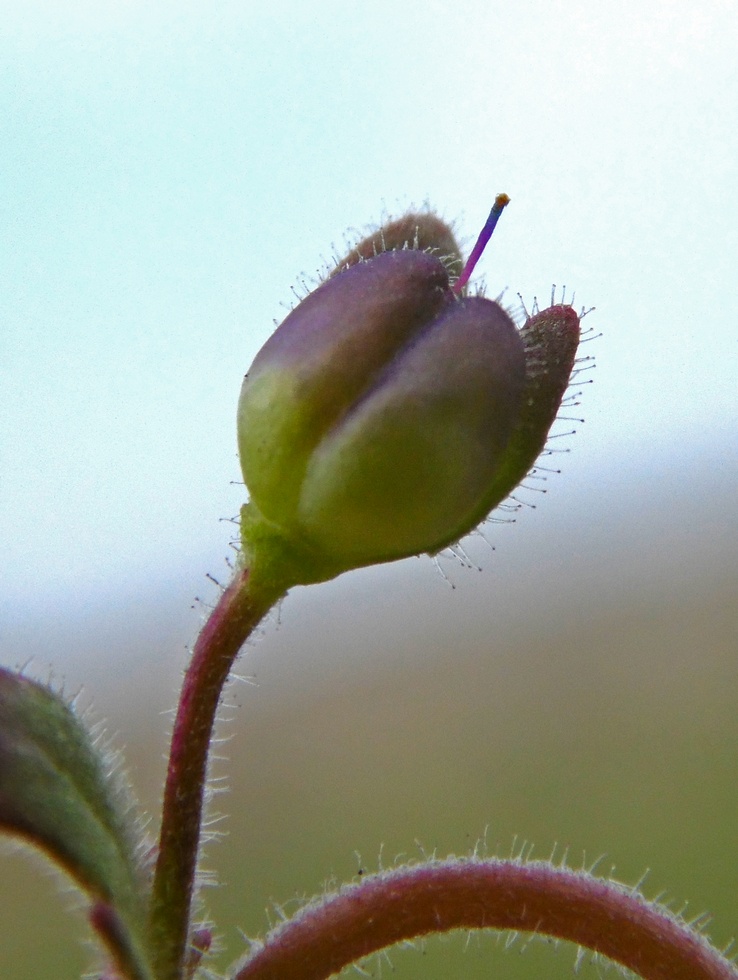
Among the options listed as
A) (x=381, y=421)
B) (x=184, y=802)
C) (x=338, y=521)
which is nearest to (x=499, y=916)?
(x=184, y=802)

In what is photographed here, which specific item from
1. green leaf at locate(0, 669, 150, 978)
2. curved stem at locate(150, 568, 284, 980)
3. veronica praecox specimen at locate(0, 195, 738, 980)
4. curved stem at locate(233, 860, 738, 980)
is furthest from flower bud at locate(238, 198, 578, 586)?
curved stem at locate(233, 860, 738, 980)

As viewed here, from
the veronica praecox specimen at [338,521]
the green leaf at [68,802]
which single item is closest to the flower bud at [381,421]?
the veronica praecox specimen at [338,521]

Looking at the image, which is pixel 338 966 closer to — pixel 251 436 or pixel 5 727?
pixel 5 727

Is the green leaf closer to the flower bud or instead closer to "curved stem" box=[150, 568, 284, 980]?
"curved stem" box=[150, 568, 284, 980]

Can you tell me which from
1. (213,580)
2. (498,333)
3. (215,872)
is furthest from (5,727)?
(498,333)

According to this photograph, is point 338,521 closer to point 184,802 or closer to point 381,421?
point 381,421
